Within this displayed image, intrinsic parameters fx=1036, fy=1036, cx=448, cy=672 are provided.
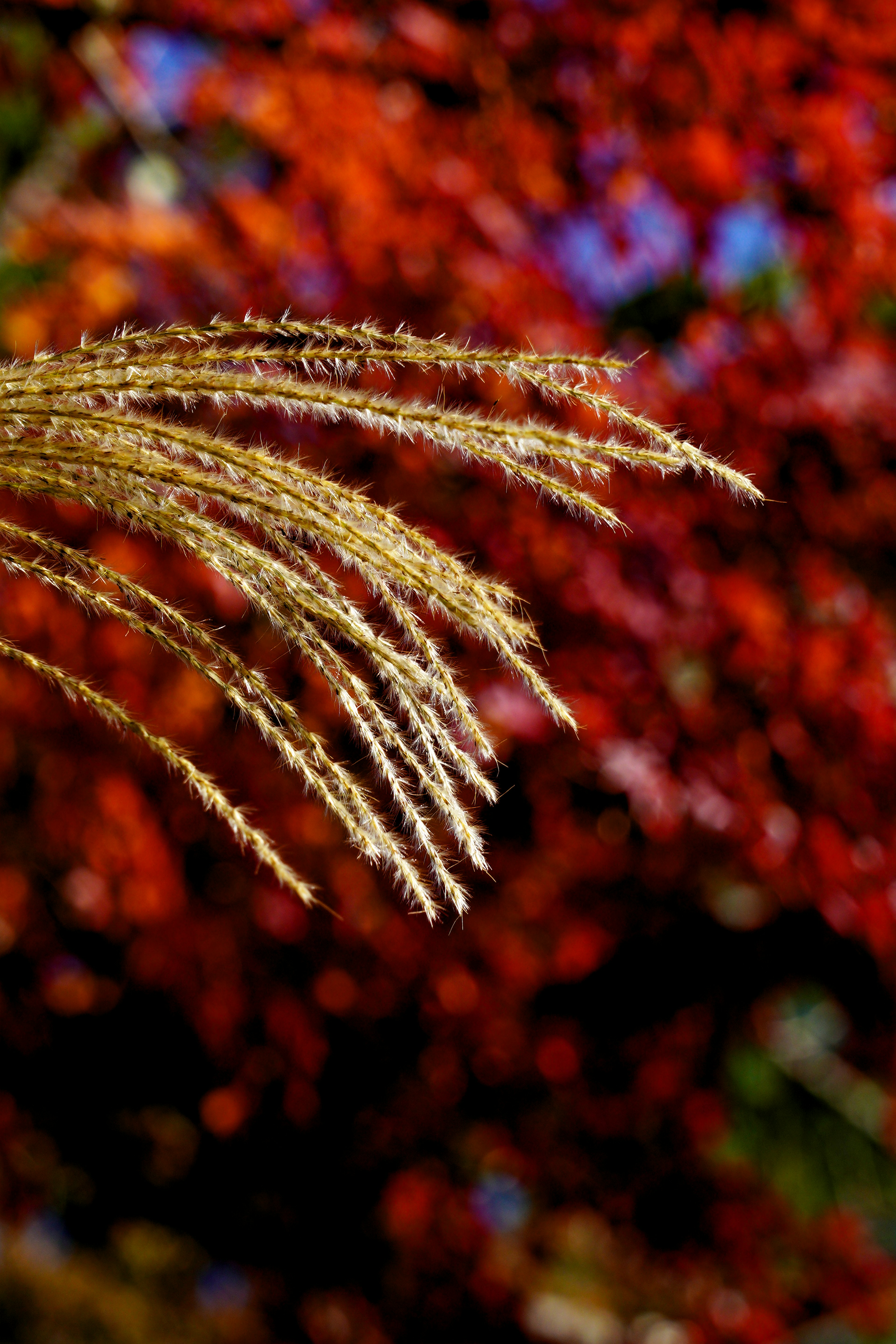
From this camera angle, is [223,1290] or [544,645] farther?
[223,1290]

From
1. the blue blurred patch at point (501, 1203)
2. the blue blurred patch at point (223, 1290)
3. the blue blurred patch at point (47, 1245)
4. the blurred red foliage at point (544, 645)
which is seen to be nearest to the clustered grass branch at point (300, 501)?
the blurred red foliage at point (544, 645)

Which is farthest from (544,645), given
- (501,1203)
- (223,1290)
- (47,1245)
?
(47,1245)

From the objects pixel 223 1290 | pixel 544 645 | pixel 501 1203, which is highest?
pixel 544 645

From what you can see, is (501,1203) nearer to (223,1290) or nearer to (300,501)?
(223,1290)

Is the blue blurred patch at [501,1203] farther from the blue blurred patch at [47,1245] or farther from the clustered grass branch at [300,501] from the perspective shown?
the clustered grass branch at [300,501]

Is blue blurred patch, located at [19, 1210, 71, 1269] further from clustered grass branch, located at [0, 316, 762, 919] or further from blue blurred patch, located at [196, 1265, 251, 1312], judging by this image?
clustered grass branch, located at [0, 316, 762, 919]

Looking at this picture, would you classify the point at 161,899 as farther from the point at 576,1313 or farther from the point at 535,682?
the point at 576,1313

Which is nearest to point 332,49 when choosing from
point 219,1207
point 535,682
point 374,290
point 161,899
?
point 374,290

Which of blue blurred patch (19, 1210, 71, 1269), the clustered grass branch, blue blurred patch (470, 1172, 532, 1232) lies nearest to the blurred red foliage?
blue blurred patch (470, 1172, 532, 1232)
